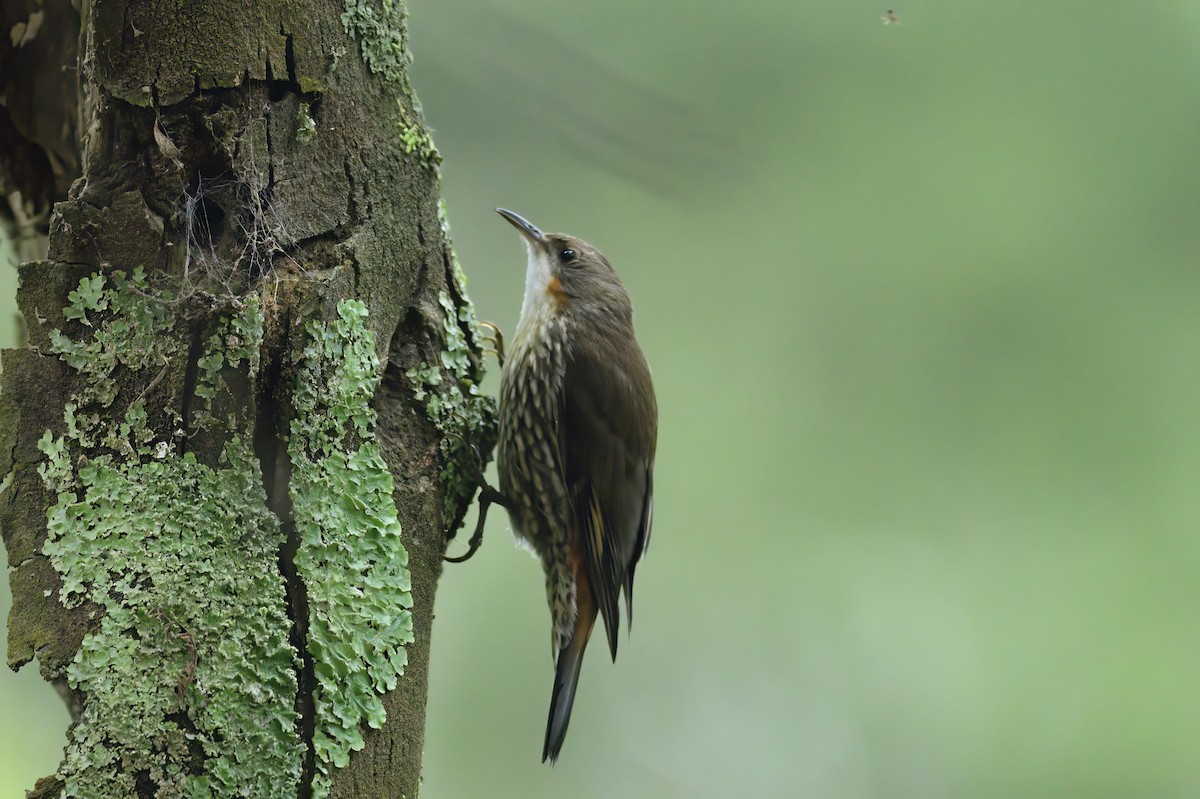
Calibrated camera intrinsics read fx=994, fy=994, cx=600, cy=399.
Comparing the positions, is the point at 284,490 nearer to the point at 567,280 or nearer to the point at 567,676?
the point at 567,676

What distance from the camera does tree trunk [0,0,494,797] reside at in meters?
1.43

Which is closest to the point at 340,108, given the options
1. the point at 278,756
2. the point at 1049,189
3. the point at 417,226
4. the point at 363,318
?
the point at 417,226

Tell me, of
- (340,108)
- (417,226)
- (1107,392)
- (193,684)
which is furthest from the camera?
(1107,392)

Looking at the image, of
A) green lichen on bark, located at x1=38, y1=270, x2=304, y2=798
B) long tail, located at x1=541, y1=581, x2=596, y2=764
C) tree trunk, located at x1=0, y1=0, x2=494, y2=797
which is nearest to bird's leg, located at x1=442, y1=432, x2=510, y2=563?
tree trunk, located at x1=0, y1=0, x2=494, y2=797

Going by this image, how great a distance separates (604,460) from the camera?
257 cm

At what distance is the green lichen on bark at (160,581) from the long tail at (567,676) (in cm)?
107

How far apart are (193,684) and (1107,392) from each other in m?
3.65

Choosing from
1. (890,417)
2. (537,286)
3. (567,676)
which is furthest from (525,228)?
(890,417)

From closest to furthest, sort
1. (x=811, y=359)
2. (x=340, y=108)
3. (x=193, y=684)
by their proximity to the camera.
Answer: (x=193, y=684)
(x=340, y=108)
(x=811, y=359)

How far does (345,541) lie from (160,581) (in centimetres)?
29

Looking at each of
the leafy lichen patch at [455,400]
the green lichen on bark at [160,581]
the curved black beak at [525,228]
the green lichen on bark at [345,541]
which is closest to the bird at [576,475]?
the leafy lichen patch at [455,400]

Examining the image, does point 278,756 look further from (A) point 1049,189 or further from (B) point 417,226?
(A) point 1049,189

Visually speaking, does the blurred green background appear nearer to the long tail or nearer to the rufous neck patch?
the rufous neck patch

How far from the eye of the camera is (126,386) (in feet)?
5.01
